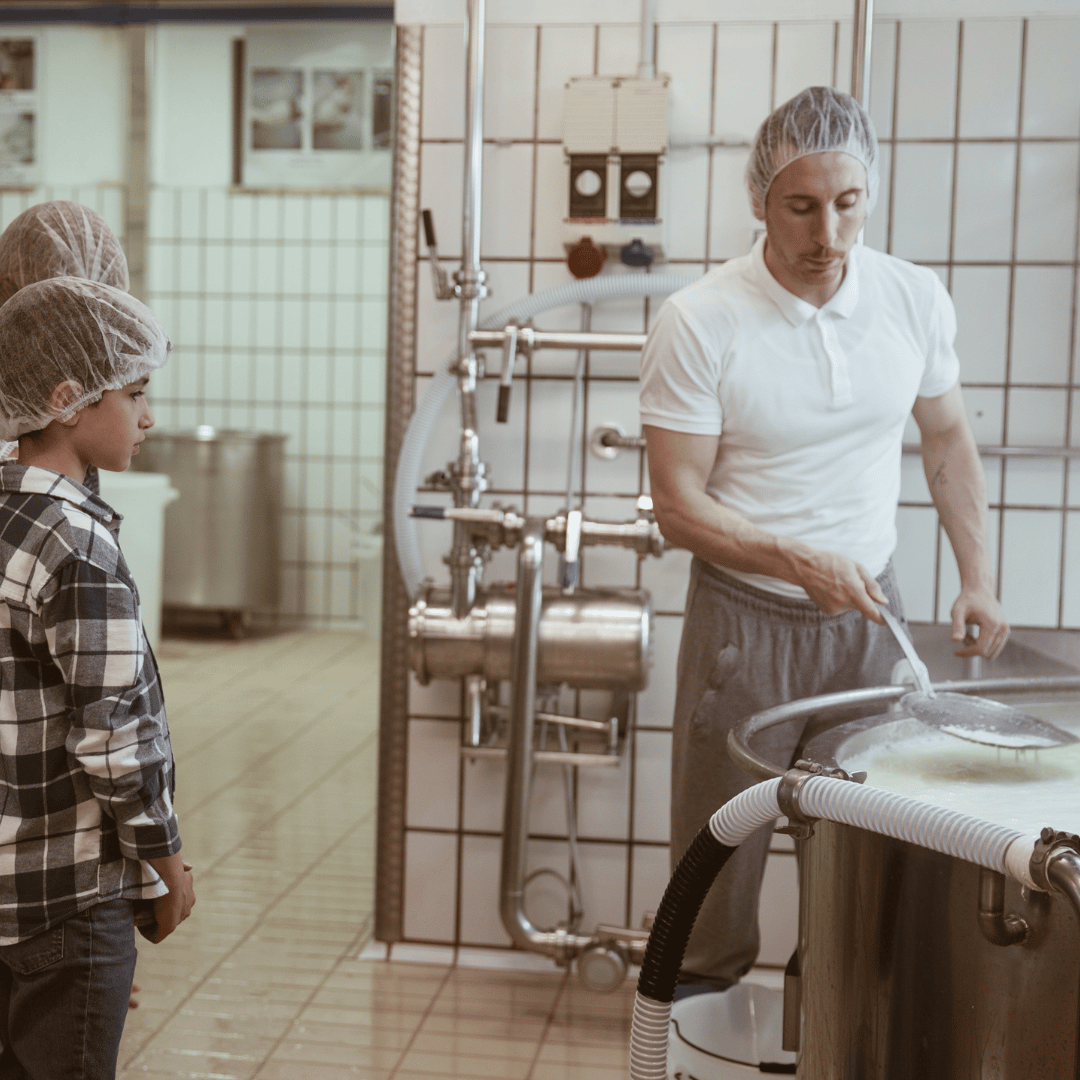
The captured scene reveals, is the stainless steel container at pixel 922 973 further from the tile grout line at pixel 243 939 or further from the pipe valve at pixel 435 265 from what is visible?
the pipe valve at pixel 435 265

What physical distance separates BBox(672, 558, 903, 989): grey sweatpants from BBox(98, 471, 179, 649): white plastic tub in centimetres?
318

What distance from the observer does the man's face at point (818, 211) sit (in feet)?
5.53

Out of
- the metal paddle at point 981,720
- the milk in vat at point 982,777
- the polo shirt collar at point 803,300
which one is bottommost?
the milk in vat at point 982,777

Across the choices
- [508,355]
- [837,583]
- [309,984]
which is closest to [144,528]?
[309,984]

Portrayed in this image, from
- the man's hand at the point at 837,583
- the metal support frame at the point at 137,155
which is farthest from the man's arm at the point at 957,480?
the metal support frame at the point at 137,155

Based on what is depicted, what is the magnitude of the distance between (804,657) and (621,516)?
71cm

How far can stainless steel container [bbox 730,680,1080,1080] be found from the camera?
100 cm

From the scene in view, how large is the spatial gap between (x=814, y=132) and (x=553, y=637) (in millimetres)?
946

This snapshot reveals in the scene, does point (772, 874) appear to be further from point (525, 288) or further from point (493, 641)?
point (525, 288)

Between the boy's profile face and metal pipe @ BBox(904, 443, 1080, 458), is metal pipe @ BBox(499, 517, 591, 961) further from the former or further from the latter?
the boy's profile face

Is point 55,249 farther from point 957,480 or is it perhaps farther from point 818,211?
point 957,480

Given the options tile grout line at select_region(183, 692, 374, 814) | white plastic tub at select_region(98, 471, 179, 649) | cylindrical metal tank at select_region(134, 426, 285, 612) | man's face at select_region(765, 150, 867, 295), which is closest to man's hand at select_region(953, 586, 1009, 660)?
man's face at select_region(765, 150, 867, 295)

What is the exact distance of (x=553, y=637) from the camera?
2238mm

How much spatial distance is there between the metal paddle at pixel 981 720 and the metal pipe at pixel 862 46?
42.5 inches
